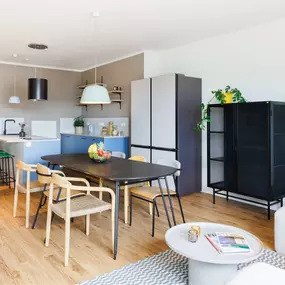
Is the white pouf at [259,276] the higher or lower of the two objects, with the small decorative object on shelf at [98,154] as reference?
lower

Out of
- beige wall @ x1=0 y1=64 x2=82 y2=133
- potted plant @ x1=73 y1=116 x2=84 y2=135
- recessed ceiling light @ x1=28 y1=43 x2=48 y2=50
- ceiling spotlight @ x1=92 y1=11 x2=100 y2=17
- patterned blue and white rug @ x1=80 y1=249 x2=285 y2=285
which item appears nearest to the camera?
patterned blue and white rug @ x1=80 y1=249 x2=285 y2=285

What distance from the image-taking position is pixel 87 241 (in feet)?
9.81

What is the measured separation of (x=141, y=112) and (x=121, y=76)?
142 centimetres

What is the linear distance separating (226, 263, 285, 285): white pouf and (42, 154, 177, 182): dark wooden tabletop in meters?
1.26

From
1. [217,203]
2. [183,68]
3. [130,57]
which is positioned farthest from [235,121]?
[130,57]

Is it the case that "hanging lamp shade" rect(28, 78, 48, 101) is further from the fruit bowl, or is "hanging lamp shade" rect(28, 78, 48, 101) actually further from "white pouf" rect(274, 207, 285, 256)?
"white pouf" rect(274, 207, 285, 256)

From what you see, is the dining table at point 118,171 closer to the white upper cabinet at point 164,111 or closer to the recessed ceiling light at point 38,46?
the white upper cabinet at point 164,111

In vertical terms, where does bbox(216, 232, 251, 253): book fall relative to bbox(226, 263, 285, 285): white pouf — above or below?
below

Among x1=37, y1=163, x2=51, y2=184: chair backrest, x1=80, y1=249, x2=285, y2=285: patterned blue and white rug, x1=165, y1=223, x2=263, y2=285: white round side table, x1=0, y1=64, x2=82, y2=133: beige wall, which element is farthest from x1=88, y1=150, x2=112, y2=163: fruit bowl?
x1=0, y1=64, x2=82, y2=133: beige wall

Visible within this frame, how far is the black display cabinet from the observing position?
3650mm

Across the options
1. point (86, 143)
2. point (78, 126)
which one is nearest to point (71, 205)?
point (86, 143)

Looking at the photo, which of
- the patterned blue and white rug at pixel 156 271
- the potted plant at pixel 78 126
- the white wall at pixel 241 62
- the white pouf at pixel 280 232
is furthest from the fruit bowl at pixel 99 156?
the potted plant at pixel 78 126

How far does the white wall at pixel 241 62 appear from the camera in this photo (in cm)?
391

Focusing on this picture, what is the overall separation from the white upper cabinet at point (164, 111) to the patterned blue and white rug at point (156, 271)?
2.28 m
